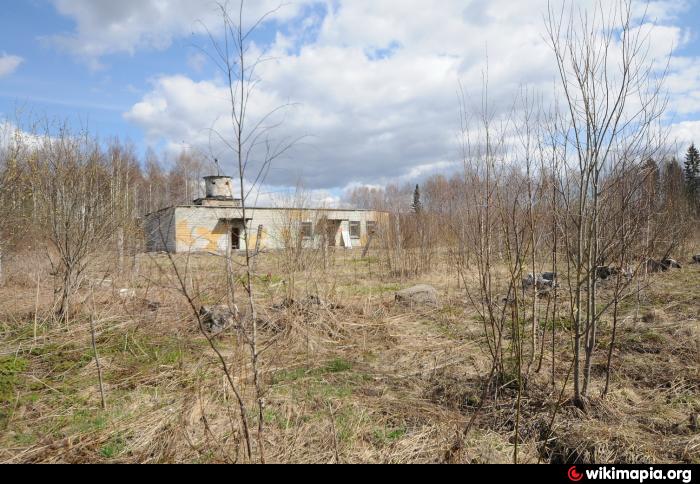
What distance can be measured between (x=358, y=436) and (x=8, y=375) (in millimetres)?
3670

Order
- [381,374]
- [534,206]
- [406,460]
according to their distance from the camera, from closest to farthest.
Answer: [406,460] < [534,206] < [381,374]

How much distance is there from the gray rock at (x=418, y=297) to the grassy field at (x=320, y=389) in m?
0.52

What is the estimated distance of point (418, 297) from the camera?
7371 mm

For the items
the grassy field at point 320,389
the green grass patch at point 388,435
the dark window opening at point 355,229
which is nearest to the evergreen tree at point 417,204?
the dark window opening at point 355,229

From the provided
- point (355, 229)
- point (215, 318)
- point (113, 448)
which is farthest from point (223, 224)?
point (113, 448)

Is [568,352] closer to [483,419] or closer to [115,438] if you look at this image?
[483,419]

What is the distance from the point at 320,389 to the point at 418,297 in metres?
3.94

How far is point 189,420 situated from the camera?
2814mm

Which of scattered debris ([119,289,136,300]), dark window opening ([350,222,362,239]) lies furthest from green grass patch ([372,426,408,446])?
dark window opening ([350,222,362,239])

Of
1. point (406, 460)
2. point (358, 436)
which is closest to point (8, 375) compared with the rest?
point (358, 436)

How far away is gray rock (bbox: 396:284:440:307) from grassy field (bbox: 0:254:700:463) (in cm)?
52

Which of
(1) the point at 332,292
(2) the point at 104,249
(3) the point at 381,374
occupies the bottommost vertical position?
(3) the point at 381,374

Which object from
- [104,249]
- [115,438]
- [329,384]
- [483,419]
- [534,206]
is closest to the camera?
[115,438]

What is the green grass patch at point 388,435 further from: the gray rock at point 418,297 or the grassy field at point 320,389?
the gray rock at point 418,297
